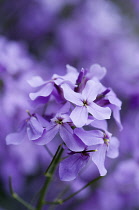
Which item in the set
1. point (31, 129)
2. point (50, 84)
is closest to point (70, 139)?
point (31, 129)

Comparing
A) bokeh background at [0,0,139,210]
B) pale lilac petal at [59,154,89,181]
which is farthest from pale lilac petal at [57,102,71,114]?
bokeh background at [0,0,139,210]

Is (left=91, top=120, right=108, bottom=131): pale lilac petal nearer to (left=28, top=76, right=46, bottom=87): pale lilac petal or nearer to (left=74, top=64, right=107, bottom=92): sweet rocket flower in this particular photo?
(left=74, top=64, right=107, bottom=92): sweet rocket flower

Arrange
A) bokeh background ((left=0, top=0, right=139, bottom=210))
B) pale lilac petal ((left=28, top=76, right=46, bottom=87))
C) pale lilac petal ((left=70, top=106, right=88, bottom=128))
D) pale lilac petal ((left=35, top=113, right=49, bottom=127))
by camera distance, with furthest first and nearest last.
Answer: bokeh background ((left=0, top=0, right=139, bottom=210)) < pale lilac petal ((left=28, top=76, right=46, bottom=87)) < pale lilac petal ((left=35, top=113, right=49, bottom=127)) < pale lilac petal ((left=70, top=106, right=88, bottom=128))

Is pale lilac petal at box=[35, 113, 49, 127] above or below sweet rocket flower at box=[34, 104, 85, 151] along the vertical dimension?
above

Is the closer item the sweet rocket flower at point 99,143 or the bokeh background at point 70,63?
the sweet rocket flower at point 99,143

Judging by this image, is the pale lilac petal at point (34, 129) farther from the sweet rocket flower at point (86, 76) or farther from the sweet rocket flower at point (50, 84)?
the sweet rocket flower at point (86, 76)

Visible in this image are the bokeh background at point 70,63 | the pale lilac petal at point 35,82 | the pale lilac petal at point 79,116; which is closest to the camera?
the pale lilac petal at point 79,116

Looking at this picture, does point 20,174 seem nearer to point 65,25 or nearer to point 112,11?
point 65,25

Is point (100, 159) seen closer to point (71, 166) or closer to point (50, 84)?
point (71, 166)

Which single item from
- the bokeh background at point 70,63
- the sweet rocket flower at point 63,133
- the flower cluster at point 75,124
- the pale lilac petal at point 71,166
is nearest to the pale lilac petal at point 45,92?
the flower cluster at point 75,124
